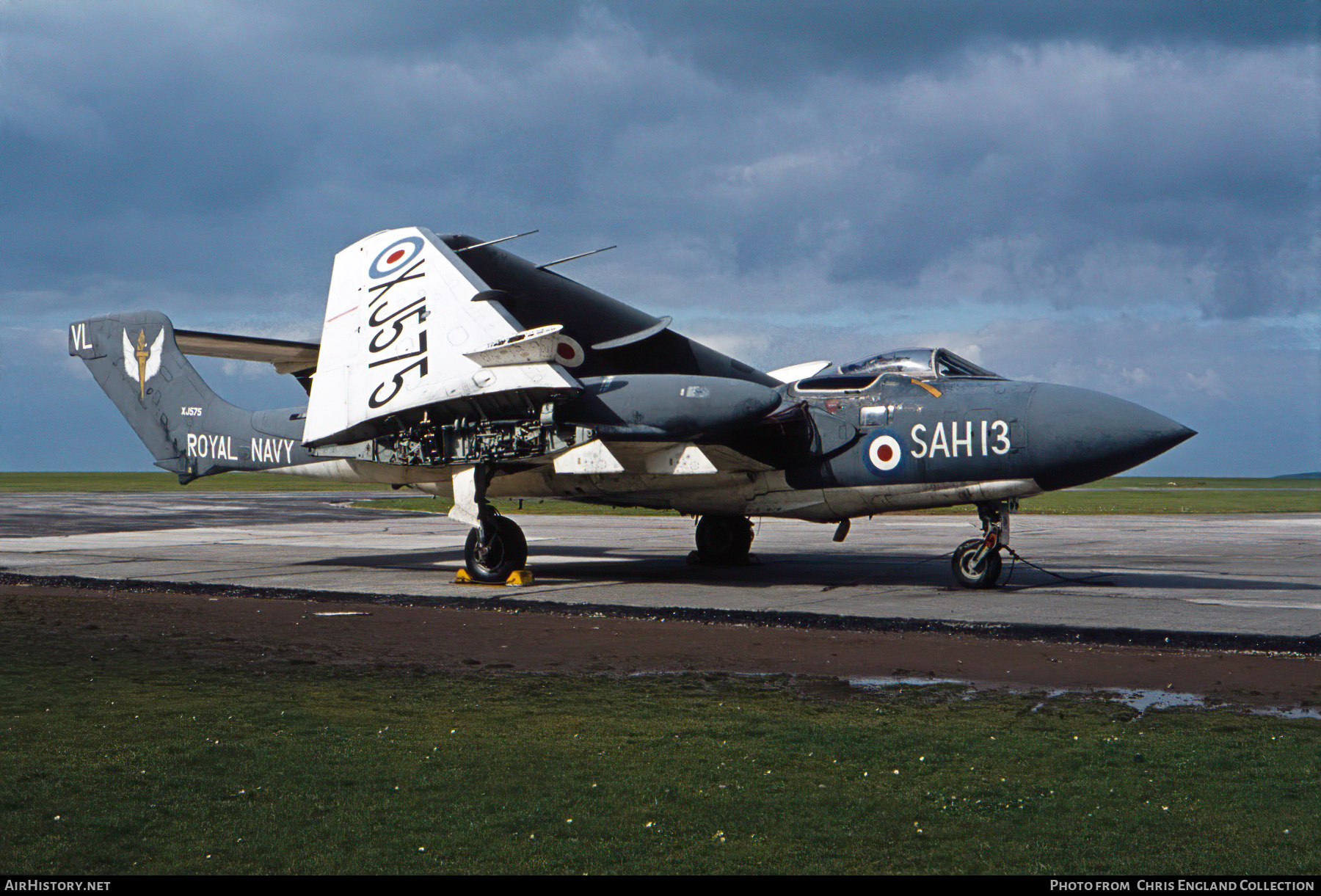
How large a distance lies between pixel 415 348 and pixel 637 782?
34.4ft

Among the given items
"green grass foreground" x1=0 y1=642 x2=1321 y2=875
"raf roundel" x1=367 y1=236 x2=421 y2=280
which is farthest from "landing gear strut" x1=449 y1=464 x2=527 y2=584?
"green grass foreground" x1=0 y1=642 x2=1321 y2=875

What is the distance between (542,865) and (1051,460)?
32.2ft

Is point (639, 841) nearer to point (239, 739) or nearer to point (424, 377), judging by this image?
point (239, 739)

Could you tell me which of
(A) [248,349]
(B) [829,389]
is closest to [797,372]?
(B) [829,389]

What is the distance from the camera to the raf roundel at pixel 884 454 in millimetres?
13266

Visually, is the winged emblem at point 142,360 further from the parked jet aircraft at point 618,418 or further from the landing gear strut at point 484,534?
the landing gear strut at point 484,534

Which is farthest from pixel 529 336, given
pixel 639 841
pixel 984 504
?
pixel 639 841

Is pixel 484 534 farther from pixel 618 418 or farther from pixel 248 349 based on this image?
pixel 248 349

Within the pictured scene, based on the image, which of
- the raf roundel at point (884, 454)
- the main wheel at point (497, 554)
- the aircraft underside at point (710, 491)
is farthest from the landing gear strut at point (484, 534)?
the raf roundel at point (884, 454)

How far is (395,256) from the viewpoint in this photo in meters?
15.3

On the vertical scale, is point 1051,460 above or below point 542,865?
above

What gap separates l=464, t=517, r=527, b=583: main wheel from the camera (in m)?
14.6

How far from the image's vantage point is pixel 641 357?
53.9 feet

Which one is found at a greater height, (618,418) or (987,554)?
(618,418)
